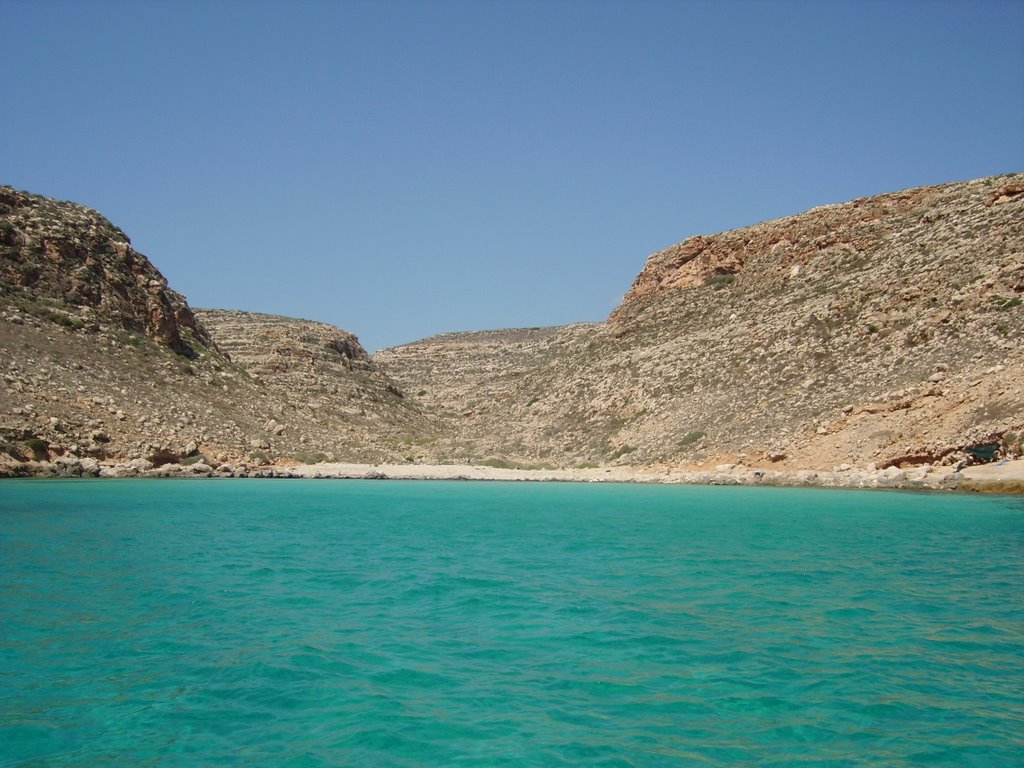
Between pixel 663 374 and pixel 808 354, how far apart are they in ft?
31.8

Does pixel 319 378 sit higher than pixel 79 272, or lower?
lower

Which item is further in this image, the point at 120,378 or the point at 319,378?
the point at 319,378

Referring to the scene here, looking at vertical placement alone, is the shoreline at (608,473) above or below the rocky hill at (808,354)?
below

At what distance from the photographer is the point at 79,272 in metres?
46.2

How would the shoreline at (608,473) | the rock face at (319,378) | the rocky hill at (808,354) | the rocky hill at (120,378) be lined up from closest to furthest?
the shoreline at (608,473) → the rocky hill at (808,354) → the rocky hill at (120,378) → the rock face at (319,378)

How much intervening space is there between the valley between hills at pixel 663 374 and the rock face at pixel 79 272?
0.45 feet

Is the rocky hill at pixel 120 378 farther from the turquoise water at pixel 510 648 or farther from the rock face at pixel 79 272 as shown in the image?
the turquoise water at pixel 510 648

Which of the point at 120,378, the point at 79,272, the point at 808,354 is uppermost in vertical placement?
the point at 79,272

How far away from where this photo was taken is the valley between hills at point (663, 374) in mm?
33625

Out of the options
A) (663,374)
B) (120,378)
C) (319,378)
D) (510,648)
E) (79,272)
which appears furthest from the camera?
(319,378)

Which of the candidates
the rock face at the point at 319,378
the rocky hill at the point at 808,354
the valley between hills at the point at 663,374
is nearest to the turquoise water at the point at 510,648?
the rocky hill at the point at 808,354

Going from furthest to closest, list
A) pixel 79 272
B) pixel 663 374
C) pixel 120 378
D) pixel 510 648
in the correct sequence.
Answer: pixel 663 374
pixel 79 272
pixel 120 378
pixel 510 648

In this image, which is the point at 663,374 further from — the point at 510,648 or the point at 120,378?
the point at 510,648

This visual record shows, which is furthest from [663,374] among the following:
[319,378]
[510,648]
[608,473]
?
[510,648]
